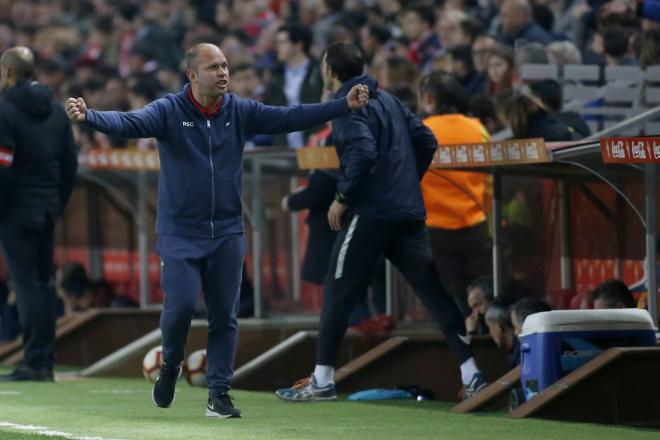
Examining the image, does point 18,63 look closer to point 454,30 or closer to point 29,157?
point 29,157

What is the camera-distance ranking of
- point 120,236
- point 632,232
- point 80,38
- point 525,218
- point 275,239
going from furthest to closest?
point 80,38 → point 120,236 → point 275,239 → point 525,218 → point 632,232

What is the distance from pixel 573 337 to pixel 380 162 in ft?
5.95

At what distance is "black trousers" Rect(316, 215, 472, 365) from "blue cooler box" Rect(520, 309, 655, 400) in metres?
0.99

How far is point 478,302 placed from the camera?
512 inches

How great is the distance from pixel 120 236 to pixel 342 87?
25.6 ft

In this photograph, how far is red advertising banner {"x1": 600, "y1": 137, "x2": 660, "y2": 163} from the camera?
1043 centimetres

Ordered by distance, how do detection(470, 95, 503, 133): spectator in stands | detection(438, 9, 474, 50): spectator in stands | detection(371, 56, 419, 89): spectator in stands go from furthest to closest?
detection(438, 9, 474, 50): spectator in stands → detection(371, 56, 419, 89): spectator in stands → detection(470, 95, 503, 133): spectator in stands

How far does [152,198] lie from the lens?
17.9m

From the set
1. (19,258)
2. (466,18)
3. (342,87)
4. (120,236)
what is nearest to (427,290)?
(342,87)

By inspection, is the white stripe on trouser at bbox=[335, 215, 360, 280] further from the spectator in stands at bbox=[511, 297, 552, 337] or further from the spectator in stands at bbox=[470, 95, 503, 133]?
the spectator in stands at bbox=[470, 95, 503, 133]

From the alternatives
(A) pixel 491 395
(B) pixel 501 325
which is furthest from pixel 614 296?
(A) pixel 491 395

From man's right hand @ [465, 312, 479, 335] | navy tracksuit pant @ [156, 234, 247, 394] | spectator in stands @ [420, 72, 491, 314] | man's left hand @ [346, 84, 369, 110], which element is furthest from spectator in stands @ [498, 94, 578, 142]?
navy tracksuit pant @ [156, 234, 247, 394]

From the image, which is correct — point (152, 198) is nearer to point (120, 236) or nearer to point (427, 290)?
point (120, 236)

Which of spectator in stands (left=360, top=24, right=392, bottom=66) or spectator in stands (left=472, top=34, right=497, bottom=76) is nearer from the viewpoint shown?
spectator in stands (left=472, top=34, right=497, bottom=76)
